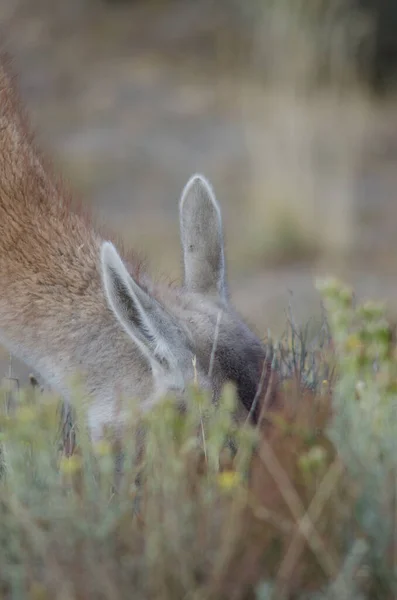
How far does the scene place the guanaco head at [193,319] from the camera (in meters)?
4.08

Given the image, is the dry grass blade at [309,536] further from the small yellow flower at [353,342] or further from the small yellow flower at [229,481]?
the small yellow flower at [353,342]

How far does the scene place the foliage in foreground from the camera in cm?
305

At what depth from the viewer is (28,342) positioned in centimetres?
449

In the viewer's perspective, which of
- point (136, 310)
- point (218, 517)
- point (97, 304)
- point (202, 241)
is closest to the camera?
point (218, 517)

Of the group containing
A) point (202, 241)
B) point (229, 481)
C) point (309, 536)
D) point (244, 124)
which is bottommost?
point (309, 536)

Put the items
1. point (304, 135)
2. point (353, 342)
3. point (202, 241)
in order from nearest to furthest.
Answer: point (353, 342) < point (202, 241) < point (304, 135)

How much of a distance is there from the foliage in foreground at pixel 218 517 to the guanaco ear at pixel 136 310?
60 centimetres

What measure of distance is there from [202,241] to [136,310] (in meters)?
0.87

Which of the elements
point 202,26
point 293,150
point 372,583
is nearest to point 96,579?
point 372,583

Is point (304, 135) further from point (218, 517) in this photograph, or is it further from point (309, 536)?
point (309, 536)

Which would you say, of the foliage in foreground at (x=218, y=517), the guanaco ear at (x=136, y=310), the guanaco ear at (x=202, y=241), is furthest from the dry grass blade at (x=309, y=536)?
the guanaco ear at (x=202, y=241)

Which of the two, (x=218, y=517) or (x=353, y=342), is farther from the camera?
(x=353, y=342)

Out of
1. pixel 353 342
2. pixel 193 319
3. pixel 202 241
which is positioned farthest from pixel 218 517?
pixel 202 241

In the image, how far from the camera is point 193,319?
4512 mm
